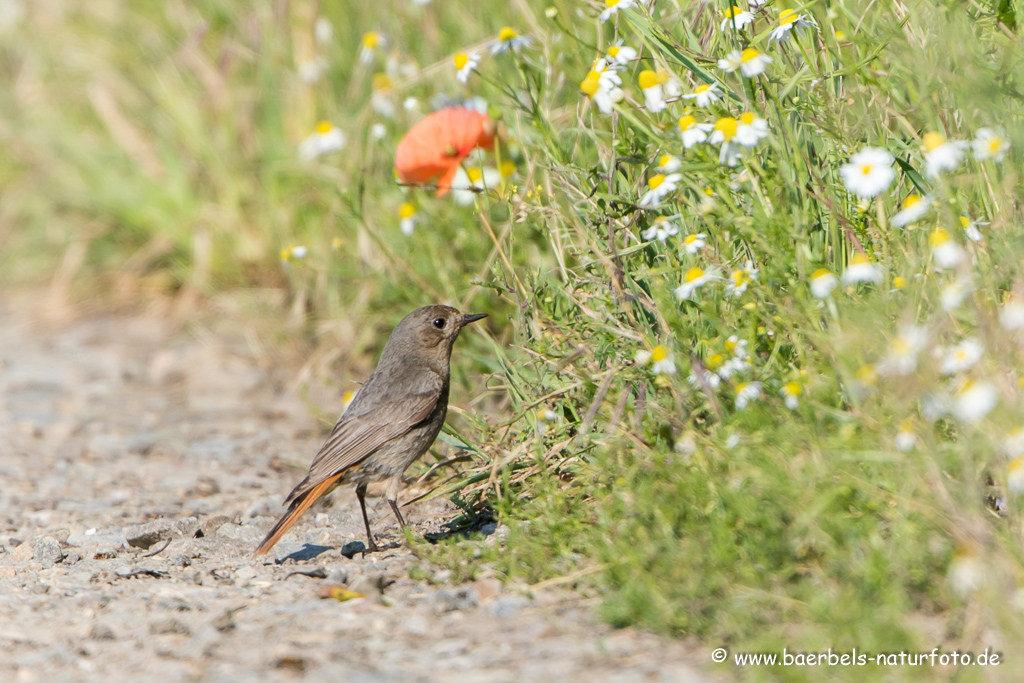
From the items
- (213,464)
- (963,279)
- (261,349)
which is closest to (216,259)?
(261,349)

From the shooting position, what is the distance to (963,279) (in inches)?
111

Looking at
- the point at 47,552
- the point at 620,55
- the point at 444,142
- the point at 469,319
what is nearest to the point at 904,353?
the point at 620,55

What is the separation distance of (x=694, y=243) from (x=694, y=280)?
0.80 feet

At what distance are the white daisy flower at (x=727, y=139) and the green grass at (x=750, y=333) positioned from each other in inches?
3.6

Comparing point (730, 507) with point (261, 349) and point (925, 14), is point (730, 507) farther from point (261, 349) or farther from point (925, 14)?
point (261, 349)

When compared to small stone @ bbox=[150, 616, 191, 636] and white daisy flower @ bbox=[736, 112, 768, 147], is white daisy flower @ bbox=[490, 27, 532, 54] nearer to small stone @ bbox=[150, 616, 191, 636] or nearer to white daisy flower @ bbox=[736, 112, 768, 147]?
white daisy flower @ bbox=[736, 112, 768, 147]

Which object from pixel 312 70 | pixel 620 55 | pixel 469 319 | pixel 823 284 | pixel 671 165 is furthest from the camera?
pixel 312 70

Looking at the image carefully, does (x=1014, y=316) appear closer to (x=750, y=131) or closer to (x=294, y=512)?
(x=750, y=131)

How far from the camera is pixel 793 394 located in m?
3.24

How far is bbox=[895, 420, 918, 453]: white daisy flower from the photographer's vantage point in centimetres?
284

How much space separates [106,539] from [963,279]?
3.37m

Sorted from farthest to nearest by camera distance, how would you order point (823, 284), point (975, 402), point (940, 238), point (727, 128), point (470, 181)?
point (470, 181)
point (727, 128)
point (823, 284)
point (940, 238)
point (975, 402)

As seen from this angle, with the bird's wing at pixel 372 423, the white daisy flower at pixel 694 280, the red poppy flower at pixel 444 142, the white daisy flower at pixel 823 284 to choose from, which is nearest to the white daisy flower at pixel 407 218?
the red poppy flower at pixel 444 142

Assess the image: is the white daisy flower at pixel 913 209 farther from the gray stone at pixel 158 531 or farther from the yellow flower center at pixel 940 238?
the gray stone at pixel 158 531
